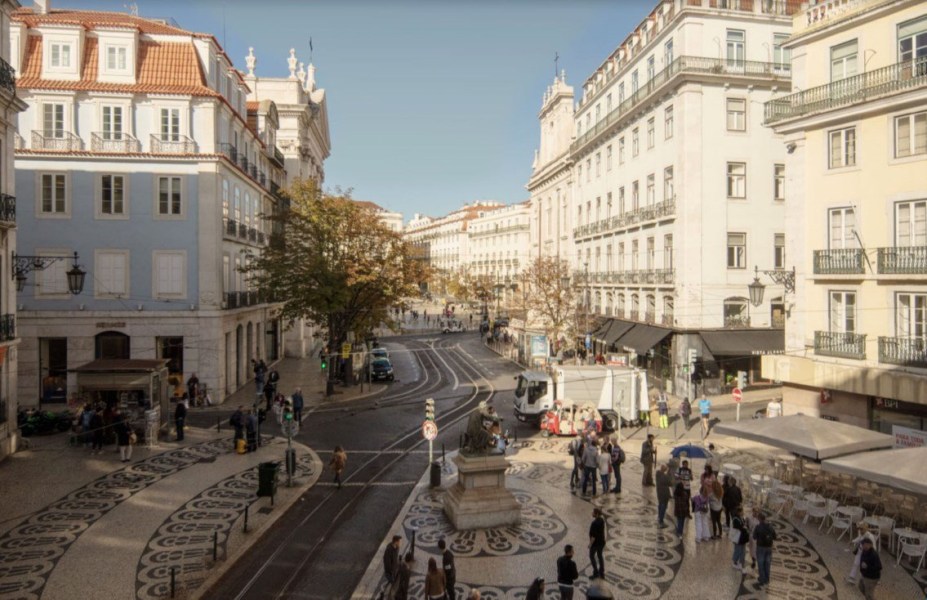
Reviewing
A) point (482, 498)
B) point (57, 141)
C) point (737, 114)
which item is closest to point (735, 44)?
point (737, 114)

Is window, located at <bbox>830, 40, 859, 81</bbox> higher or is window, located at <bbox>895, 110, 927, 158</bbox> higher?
window, located at <bbox>830, 40, 859, 81</bbox>

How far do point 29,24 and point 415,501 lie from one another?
2967cm

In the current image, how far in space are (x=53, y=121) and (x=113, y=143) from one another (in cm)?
280

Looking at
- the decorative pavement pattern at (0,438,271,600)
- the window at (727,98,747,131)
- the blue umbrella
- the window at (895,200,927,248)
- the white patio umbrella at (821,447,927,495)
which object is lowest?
the decorative pavement pattern at (0,438,271,600)

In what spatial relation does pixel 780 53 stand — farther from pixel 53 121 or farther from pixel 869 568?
pixel 53 121

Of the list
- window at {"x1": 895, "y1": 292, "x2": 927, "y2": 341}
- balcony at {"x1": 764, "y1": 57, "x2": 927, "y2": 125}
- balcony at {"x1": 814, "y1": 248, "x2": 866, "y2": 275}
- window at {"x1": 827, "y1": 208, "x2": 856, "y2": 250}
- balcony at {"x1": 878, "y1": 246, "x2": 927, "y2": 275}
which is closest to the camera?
balcony at {"x1": 878, "y1": 246, "x2": 927, "y2": 275}

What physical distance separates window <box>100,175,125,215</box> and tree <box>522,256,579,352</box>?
86.2 feet

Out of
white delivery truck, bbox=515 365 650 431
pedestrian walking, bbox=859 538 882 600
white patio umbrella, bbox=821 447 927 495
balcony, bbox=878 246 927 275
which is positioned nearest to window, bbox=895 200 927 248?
balcony, bbox=878 246 927 275

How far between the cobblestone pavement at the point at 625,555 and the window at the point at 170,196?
2084cm

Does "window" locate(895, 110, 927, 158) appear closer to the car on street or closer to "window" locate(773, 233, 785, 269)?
"window" locate(773, 233, 785, 269)

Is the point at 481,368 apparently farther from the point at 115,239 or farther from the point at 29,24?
the point at 29,24

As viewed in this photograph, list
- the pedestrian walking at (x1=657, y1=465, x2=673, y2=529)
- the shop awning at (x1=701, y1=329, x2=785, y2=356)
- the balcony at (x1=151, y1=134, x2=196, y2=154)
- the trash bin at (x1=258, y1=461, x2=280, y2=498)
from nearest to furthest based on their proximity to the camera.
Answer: the pedestrian walking at (x1=657, y1=465, x2=673, y2=529) → the trash bin at (x1=258, y1=461, x2=280, y2=498) → the balcony at (x1=151, y1=134, x2=196, y2=154) → the shop awning at (x1=701, y1=329, x2=785, y2=356)

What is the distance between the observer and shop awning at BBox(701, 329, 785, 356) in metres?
33.1

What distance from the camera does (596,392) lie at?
1108 inches
